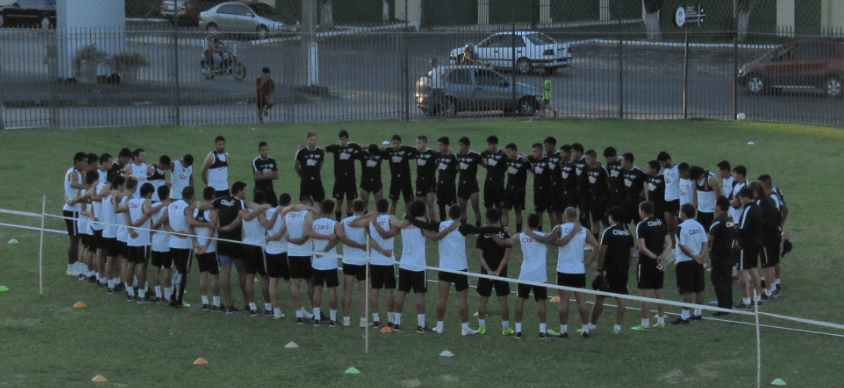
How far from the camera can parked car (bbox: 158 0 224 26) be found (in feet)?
145

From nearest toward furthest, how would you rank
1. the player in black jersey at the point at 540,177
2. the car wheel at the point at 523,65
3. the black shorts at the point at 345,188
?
the player in black jersey at the point at 540,177 → the black shorts at the point at 345,188 → the car wheel at the point at 523,65

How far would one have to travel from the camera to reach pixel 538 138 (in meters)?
25.5

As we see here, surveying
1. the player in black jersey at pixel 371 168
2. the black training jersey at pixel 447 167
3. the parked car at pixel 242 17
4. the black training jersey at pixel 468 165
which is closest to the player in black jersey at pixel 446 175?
the black training jersey at pixel 447 167

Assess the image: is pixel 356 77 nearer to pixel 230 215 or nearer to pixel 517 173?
pixel 517 173

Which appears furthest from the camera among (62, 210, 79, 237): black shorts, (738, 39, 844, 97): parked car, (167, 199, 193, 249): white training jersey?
(738, 39, 844, 97): parked car

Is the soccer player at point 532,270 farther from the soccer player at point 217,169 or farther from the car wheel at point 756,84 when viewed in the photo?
the car wheel at point 756,84

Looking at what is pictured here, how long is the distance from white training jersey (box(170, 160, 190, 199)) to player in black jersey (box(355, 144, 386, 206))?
285 centimetres

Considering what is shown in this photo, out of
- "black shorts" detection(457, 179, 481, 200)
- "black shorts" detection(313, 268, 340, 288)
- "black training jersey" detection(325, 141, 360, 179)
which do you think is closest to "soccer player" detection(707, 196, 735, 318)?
"black shorts" detection(313, 268, 340, 288)

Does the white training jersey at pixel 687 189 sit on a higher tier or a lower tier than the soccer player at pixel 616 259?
higher

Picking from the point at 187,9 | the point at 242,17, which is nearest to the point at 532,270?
the point at 242,17

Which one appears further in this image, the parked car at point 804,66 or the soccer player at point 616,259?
the parked car at point 804,66

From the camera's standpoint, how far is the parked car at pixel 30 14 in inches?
1629

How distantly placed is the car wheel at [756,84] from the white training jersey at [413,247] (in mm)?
18592

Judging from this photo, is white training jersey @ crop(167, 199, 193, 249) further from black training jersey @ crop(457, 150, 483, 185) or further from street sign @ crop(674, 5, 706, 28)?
street sign @ crop(674, 5, 706, 28)
